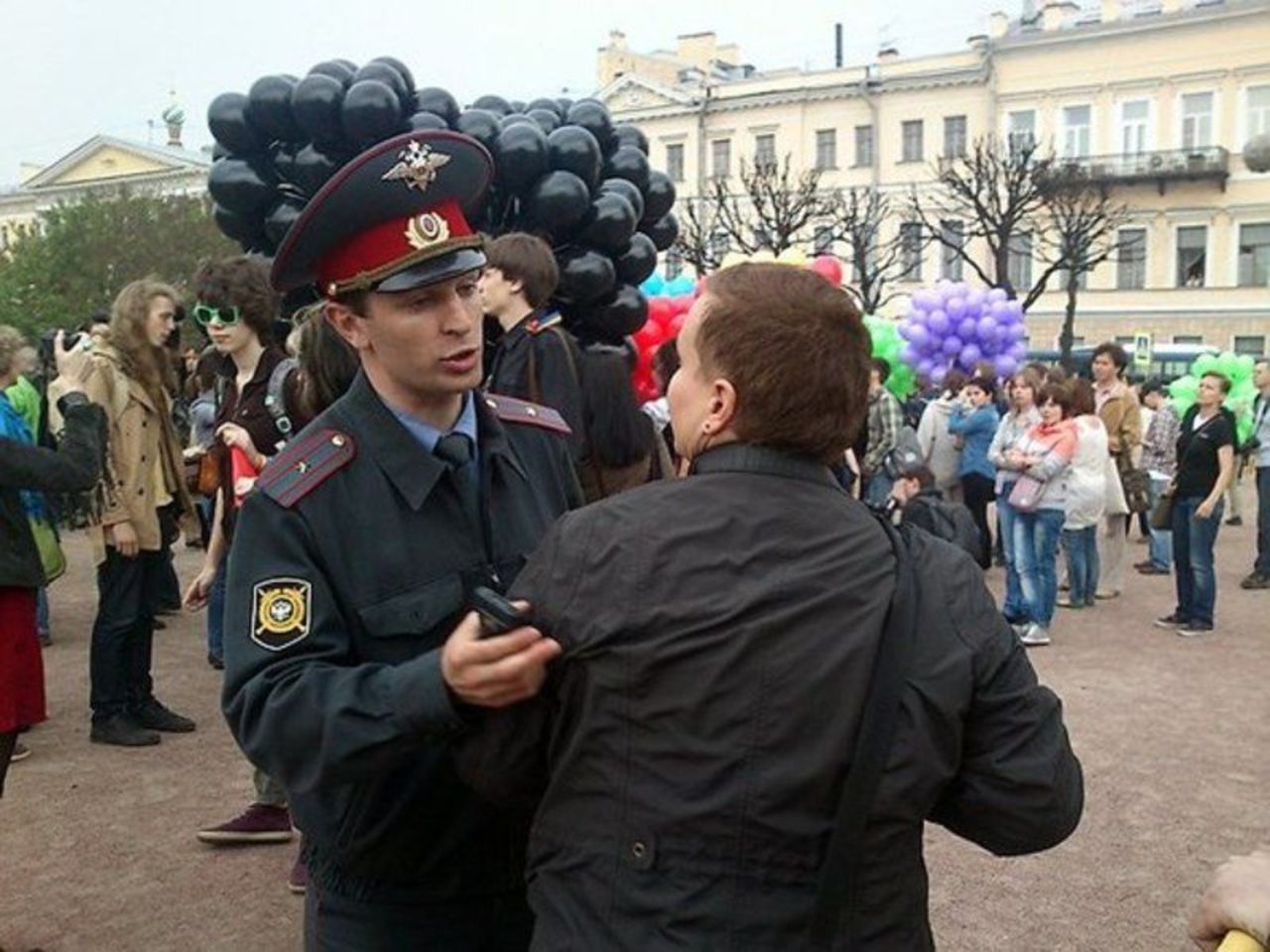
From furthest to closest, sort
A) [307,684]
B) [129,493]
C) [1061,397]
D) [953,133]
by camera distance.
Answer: [953,133], [1061,397], [129,493], [307,684]

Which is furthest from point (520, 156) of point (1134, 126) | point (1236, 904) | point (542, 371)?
point (1134, 126)

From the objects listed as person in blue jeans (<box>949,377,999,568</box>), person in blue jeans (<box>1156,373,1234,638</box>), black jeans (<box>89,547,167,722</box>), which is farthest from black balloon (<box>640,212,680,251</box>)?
black jeans (<box>89,547,167,722</box>)

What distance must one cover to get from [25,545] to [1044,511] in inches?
254

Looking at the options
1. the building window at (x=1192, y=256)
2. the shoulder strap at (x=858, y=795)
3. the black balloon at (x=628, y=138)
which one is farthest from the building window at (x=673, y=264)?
the shoulder strap at (x=858, y=795)

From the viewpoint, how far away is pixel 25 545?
4.35 m

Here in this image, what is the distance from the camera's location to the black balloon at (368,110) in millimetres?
7000

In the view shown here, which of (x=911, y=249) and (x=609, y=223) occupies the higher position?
(x=911, y=249)

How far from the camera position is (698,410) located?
1.69m

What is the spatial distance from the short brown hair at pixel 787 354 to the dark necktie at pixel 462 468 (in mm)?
615

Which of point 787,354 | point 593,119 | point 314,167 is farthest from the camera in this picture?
point 593,119

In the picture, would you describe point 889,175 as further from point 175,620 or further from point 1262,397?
point 175,620

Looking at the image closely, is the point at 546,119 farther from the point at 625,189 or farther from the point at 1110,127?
the point at 1110,127

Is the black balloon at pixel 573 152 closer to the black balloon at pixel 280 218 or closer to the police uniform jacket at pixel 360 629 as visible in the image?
the black balloon at pixel 280 218

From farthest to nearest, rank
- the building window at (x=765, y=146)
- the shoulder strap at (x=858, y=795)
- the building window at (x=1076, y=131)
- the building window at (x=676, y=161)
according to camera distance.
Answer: the building window at (x=676, y=161)
the building window at (x=765, y=146)
the building window at (x=1076, y=131)
the shoulder strap at (x=858, y=795)
